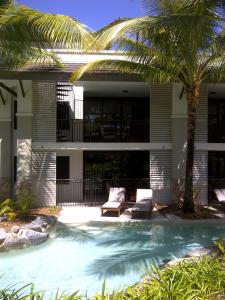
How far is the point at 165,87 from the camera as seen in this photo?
18656 millimetres

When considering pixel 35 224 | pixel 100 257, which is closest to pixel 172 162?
pixel 35 224

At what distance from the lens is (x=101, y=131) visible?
20922 mm

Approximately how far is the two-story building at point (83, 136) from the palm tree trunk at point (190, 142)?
8.13 ft

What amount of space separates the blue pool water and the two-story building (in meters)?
4.50

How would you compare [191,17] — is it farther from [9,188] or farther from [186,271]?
[9,188]

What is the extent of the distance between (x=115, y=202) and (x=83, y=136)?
5.00m

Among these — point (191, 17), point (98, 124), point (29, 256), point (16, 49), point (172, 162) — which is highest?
point (191, 17)

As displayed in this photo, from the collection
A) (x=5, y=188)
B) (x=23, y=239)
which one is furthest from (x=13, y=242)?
(x=5, y=188)

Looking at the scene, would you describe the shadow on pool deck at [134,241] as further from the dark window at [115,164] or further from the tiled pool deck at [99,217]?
the dark window at [115,164]

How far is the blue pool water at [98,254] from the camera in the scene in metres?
8.77

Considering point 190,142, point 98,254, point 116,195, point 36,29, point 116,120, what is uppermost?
point 36,29

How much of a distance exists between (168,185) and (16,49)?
10.4m

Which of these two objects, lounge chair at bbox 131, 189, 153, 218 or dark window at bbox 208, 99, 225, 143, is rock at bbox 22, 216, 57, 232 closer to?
lounge chair at bbox 131, 189, 153, 218

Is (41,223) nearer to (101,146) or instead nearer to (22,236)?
(22,236)
